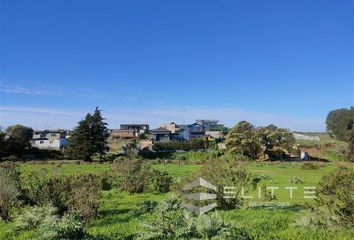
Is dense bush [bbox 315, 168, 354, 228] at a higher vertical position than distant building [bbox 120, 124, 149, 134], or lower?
lower

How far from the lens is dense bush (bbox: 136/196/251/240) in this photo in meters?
8.16

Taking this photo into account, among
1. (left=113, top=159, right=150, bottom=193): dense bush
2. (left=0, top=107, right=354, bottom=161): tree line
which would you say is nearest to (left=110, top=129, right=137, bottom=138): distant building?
(left=0, top=107, right=354, bottom=161): tree line

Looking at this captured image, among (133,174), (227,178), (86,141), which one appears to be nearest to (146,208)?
(227,178)

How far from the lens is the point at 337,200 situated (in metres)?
9.72

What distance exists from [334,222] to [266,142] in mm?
53962

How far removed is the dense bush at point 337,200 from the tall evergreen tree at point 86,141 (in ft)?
168

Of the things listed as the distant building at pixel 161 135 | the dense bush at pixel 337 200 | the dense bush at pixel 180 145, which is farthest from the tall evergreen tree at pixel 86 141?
the dense bush at pixel 337 200

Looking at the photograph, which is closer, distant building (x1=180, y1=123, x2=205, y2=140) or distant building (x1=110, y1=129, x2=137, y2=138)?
distant building (x1=180, y1=123, x2=205, y2=140)

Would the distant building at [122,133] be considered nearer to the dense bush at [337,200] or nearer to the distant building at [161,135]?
the distant building at [161,135]

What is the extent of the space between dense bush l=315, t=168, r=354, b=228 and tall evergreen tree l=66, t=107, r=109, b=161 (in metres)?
51.3

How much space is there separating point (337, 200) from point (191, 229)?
3.77 meters

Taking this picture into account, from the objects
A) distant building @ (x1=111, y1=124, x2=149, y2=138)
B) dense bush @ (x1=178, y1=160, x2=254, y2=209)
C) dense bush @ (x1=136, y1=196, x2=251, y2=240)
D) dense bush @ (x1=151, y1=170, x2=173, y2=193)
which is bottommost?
dense bush @ (x1=151, y1=170, x2=173, y2=193)

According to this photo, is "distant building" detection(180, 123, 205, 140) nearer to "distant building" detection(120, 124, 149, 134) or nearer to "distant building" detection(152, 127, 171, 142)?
"distant building" detection(152, 127, 171, 142)

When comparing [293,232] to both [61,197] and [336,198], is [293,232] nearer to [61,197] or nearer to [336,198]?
[336,198]
